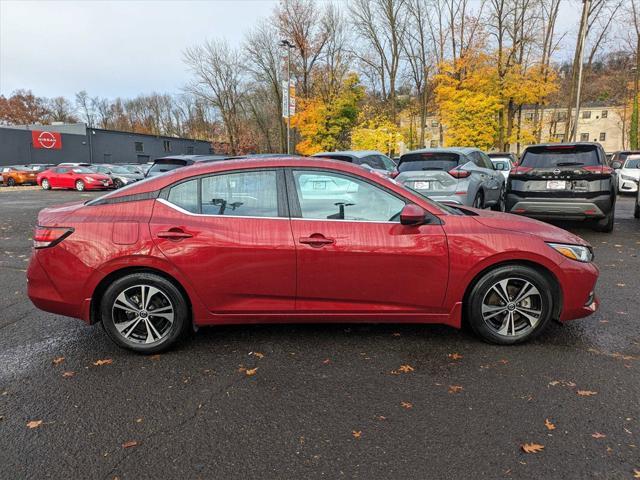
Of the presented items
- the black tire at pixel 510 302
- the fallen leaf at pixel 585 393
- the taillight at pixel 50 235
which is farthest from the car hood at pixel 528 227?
the taillight at pixel 50 235

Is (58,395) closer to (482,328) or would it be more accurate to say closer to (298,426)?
(298,426)

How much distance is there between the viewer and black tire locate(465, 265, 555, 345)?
353cm

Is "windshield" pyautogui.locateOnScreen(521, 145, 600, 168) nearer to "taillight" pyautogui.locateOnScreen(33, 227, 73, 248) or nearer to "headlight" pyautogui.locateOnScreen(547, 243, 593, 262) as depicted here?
"headlight" pyautogui.locateOnScreen(547, 243, 593, 262)

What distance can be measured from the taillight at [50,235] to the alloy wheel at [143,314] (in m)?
0.66

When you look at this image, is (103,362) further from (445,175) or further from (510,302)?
(445,175)

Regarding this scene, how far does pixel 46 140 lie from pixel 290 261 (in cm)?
4724

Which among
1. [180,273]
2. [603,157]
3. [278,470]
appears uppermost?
[603,157]

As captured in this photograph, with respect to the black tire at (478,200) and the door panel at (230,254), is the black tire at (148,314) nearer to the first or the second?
the door panel at (230,254)

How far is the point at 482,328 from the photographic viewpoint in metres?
3.61

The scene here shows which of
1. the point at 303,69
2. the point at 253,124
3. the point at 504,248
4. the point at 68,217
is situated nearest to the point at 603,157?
the point at 504,248

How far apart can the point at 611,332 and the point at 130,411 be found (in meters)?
4.07

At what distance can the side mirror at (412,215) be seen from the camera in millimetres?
3379

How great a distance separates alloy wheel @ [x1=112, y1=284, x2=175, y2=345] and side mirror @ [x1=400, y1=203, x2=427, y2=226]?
2.03 metres

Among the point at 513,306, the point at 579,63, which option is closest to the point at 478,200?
the point at 513,306
